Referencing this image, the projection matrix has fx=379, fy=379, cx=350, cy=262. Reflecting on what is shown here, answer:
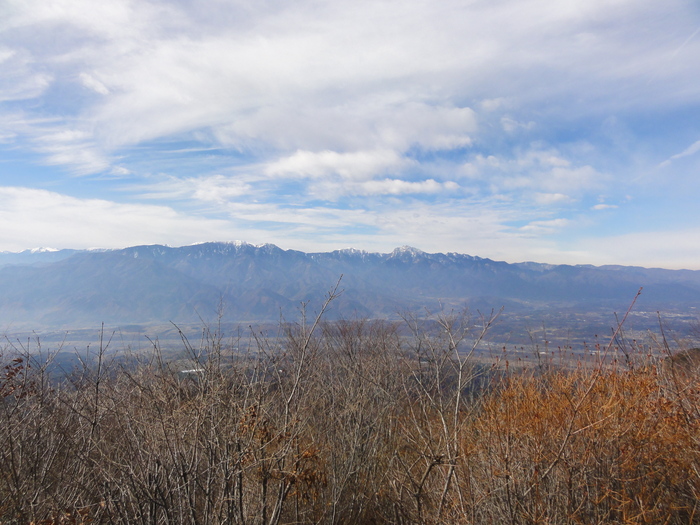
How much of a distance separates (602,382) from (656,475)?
129 centimetres

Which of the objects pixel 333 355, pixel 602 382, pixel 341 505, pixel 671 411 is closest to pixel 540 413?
pixel 602 382

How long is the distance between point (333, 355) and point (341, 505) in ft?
38.1

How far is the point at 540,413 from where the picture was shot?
5.09 metres

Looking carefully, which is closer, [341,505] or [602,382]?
[602,382]

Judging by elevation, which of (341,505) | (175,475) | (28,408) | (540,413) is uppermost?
(540,413)

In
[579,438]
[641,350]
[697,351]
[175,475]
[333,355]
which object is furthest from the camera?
[333,355]

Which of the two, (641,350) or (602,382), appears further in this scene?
(641,350)

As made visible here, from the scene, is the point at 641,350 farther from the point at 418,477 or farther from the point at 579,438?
the point at 418,477

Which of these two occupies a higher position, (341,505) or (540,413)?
(540,413)

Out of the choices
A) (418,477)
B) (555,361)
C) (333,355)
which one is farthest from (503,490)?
(333,355)

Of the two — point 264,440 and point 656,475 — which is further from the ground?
point 264,440

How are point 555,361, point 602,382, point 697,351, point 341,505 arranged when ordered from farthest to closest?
point 697,351
point 555,361
point 341,505
point 602,382

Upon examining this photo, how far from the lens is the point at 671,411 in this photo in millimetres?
5973

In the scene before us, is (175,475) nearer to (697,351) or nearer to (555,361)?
(555,361)
